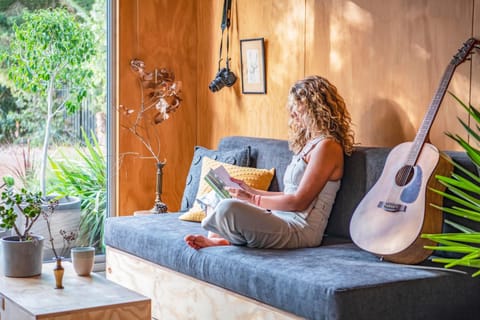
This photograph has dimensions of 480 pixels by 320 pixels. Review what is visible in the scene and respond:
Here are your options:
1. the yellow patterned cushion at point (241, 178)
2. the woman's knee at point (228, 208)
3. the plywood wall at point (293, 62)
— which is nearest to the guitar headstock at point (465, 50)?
the plywood wall at point (293, 62)

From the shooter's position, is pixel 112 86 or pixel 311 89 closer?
pixel 311 89

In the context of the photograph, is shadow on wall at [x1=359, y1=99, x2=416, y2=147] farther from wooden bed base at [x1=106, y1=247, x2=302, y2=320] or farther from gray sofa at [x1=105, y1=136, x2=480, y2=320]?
wooden bed base at [x1=106, y1=247, x2=302, y2=320]

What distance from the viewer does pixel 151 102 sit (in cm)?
535

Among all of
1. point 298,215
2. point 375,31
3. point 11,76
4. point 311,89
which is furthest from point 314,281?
point 11,76

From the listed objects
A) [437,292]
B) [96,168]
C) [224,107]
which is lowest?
[437,292]

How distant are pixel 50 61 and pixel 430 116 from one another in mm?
2715

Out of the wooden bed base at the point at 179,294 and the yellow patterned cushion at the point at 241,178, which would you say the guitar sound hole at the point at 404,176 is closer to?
the wooden bed base at the point at 179,294

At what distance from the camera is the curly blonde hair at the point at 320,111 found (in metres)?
3.77

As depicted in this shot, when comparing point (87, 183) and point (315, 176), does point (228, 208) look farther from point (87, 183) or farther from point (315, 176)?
point (87, 183)

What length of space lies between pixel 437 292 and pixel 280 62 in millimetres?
2115

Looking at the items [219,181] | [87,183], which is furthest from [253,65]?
[87,183]

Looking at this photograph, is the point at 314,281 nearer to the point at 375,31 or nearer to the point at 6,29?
the point at 375,31

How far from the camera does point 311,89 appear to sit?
12.5 feet

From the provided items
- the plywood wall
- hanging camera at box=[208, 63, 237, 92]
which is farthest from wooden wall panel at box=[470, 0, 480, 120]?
hanging camera at box=[208, 63, 237, 92]
